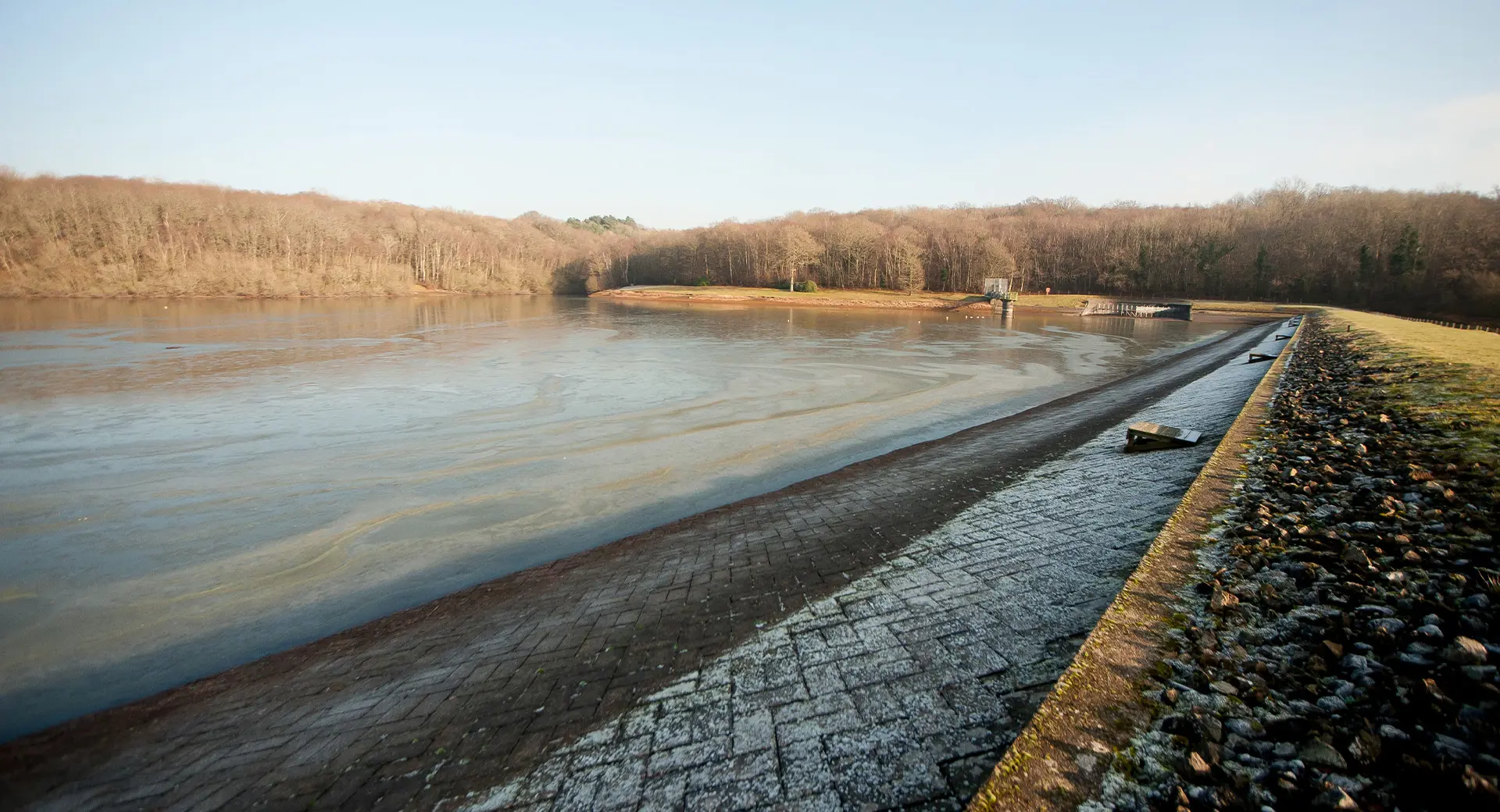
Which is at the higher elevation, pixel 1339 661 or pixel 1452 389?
pixel 1452 389

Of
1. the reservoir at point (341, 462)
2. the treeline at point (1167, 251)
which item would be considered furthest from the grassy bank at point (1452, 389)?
the treeline at point (1167, 251)

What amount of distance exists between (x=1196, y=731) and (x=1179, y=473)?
727 centimetres

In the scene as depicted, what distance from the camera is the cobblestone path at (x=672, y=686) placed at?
404cm

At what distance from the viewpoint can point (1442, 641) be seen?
3.17m

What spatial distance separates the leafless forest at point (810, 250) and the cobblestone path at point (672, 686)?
6677 cm

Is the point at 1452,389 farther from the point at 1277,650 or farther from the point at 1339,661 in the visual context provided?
the point at 1339,661

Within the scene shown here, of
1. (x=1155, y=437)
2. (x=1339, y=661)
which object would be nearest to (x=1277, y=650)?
(x=1339, y=661)

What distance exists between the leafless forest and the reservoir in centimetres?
6119

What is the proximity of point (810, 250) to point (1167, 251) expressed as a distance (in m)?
A: 53.9

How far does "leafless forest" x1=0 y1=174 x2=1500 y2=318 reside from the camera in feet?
237

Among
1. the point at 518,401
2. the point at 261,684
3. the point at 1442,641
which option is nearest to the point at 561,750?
the point at 261,684

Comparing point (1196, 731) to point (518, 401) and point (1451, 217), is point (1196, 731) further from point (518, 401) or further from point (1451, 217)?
point (1451, 217)

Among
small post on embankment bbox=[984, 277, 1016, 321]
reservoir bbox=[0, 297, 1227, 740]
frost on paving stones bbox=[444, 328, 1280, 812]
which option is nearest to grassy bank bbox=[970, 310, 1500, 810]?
frost on paving stones bbox=[444, 328, 1280, 812]

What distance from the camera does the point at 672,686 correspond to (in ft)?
16.8
